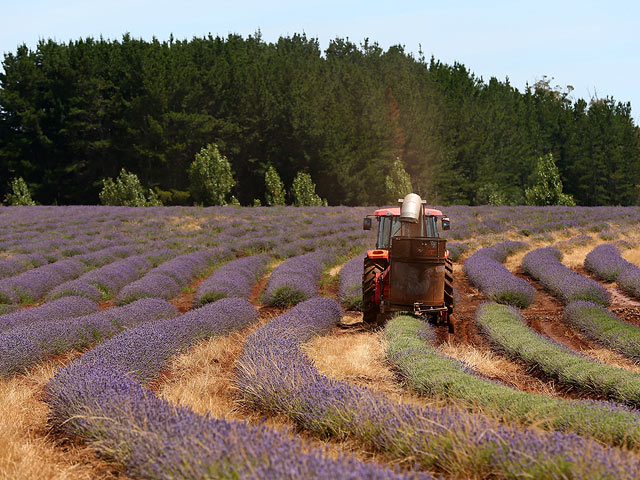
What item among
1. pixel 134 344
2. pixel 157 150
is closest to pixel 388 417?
pixel 134 344

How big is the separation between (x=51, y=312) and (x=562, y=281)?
10.2 meters

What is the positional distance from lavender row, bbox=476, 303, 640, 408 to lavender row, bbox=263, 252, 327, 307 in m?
3.60

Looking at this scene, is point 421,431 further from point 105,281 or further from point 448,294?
point 105,281

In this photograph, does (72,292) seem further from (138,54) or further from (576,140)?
(576,140)

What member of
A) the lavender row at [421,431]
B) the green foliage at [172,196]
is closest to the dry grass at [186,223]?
the lavender row at [421,431]

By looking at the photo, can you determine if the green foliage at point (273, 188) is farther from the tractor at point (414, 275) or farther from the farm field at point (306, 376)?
the tractor at point (414, 275)

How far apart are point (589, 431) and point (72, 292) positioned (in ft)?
34.7

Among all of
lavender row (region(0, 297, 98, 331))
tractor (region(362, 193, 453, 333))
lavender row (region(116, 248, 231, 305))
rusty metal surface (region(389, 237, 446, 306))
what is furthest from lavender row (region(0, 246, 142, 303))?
rusty metal surface (region(389, 237, 446, 306))

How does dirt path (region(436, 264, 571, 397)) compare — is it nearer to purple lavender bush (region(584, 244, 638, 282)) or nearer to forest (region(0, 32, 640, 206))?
purple lavender bush (region(584, 244, 638, 282))

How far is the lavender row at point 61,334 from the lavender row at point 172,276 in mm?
1992

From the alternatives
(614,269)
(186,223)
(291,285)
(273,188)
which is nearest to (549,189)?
(273,188)

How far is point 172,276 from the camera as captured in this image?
49.6ft

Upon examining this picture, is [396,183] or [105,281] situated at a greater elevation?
[396,183]

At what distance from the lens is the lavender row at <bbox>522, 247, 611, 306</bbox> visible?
12.7m
